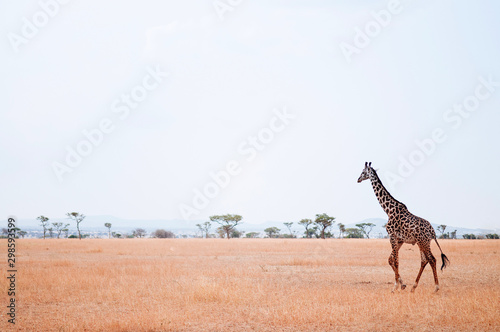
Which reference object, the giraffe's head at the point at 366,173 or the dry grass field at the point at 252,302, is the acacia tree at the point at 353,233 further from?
the giraffe's head at the point at 366,173

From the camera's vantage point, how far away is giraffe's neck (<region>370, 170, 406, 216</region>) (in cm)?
1445

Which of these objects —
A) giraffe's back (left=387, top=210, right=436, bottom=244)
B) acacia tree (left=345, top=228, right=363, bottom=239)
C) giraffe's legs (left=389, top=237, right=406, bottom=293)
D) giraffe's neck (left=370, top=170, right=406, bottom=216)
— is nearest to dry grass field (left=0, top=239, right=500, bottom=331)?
giraffe's legs (left=389, top=237, right=406, bottom=293)

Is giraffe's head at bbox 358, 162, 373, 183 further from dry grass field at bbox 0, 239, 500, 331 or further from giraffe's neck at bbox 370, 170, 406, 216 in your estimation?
dry grass field at bbox 0, 239, 500, 331

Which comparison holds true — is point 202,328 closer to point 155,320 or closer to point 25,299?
point 155,320

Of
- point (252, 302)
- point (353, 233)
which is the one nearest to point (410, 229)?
point (252, 302)

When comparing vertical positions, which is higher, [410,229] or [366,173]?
[366,173]

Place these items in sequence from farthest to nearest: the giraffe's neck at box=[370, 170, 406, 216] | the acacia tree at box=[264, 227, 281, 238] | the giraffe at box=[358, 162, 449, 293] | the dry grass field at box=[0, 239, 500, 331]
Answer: the acacia tree at box=[264, 227, 281, 238], the giraffe's neck at box=[370, 170, 406, 216], the giraffe at box=[358, 162, 449, 293], the dry grass field at box=[0, 239, 500, 331]

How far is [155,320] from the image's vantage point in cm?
944

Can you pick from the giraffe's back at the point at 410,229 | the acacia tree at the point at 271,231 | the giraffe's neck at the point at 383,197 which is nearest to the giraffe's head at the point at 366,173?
the giraffe's neck at the point at 383,197

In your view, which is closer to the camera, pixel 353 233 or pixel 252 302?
pixel 252 302

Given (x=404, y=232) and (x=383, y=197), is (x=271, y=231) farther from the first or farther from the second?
(x=404, y=232)

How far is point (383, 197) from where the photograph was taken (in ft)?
48.7

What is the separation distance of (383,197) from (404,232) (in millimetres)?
1539

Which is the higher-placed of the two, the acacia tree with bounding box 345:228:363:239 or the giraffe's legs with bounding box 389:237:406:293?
the giraffe's legs with bounding box 389:237:406:293
